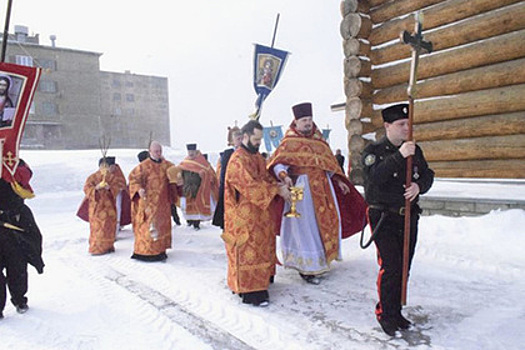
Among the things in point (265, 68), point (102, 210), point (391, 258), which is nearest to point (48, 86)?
point (102, 210)

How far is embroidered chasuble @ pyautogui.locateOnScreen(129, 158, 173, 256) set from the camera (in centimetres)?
627

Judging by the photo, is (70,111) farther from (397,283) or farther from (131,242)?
(397,283)

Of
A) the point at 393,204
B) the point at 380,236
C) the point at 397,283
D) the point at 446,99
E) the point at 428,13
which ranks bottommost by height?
the point at 397,283

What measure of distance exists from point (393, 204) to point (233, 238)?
1.77 meters

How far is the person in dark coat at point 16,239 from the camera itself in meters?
4.04

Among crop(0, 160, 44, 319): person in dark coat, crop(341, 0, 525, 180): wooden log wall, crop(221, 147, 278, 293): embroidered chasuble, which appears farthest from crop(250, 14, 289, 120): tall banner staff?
crop(0, 160, 44, 319): person in dark coat

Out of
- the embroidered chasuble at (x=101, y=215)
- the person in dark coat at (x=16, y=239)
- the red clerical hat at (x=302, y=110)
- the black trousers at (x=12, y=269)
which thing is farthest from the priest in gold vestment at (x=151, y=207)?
the red clerical hat at (x=302, y=110)

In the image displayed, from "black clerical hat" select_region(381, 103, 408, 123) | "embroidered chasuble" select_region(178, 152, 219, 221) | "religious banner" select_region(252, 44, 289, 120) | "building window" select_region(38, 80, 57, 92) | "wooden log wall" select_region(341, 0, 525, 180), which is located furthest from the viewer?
"building window" select_region(38, 80, 57, 92)

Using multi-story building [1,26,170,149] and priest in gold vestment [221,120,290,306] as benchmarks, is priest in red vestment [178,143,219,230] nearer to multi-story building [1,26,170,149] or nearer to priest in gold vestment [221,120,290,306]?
priest in gold vestment [221,120,290,306]

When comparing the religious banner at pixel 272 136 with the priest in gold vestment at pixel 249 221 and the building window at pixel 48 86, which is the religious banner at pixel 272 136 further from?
the building window at pixel 48 86

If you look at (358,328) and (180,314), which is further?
(180,314)

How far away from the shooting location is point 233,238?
4.25 m

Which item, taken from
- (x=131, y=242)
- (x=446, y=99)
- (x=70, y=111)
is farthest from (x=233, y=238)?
(x=70, y=111)

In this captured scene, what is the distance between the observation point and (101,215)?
23.5 ft
